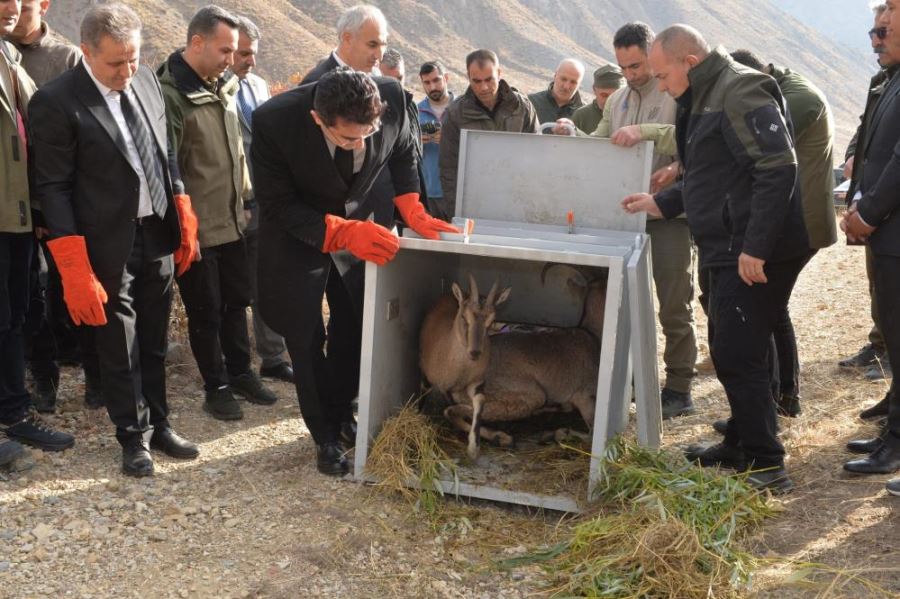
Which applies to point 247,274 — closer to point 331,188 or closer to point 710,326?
point 331,188

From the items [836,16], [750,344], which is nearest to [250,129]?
[750,344]

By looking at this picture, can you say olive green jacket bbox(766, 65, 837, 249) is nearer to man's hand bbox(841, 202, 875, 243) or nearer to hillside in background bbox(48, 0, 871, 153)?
man's hand bbox(841, 202, 875, 243)

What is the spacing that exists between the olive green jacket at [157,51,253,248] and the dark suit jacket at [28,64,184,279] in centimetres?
55

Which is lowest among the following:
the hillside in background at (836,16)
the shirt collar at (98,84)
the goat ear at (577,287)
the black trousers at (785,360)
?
the black trousers at (785,360)

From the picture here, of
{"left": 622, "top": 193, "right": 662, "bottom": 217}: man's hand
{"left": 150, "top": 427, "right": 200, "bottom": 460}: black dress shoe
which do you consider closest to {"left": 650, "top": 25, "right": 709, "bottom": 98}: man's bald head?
{"left": 622, "top": 193, "right": 662, "bottom": 217}: man's hand

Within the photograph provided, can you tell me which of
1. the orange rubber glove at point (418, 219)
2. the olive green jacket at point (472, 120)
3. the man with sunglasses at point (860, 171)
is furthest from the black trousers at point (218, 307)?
the man with sunglasses at point (860, 171)

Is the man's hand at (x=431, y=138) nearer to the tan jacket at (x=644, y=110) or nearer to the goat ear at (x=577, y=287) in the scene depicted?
the tan jacket at (x=644, y=110)

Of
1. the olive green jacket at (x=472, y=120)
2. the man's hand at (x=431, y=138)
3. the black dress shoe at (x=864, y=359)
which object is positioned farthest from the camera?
the man's hand at (x=431, y=138)

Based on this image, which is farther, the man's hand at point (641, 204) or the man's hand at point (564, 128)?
the man's hand at point (564, 128)

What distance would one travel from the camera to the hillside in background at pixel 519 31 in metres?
24.4

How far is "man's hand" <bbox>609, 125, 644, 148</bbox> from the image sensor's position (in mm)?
5219

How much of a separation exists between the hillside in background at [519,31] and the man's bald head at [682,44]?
15939 mm

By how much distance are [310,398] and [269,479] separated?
0.45 m

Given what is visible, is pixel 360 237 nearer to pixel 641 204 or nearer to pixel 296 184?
pixel 296 184
